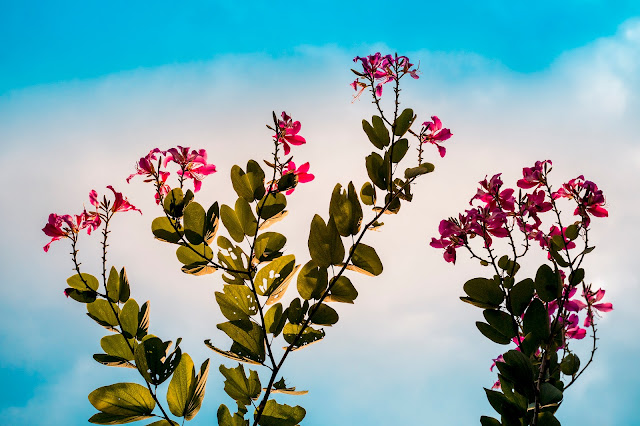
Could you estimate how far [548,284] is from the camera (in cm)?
150

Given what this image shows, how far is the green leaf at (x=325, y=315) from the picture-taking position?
4.78 feet

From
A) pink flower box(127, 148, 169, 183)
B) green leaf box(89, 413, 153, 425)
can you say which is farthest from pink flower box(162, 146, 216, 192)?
green leaf box(89, 413, 153, 425)

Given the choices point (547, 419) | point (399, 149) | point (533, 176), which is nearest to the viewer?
point (547, 419)

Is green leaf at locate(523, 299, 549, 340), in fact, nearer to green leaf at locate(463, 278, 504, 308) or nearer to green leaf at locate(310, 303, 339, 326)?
green leaf at locate(463, 278, 504, 308)

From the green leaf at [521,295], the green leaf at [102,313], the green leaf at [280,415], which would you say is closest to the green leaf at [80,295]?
the green leaf at [102,313]

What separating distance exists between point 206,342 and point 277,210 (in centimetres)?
42

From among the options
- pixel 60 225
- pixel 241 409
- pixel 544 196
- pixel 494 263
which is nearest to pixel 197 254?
pixel 241 409

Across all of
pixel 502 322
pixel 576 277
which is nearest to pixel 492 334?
pixel 502 322

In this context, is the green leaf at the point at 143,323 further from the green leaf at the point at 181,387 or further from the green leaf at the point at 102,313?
the green leaf at the point at 181,387

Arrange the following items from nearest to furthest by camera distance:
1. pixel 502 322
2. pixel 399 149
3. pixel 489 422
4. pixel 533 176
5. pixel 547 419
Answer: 1. pixel 547 419
2. pixel 489 422
3. pixel 502 322
4. pixel 399 149
5. pixel 533 176

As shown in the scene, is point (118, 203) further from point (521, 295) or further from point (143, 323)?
point (521, 295)

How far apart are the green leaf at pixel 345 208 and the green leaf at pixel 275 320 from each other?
30cm

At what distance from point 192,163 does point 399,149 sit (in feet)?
2.12

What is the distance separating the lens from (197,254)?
1504mm
